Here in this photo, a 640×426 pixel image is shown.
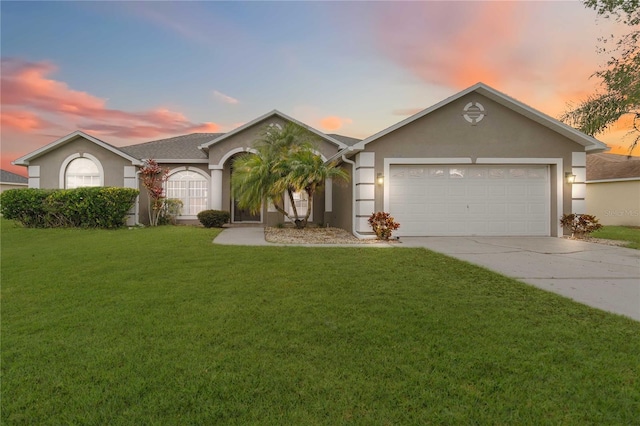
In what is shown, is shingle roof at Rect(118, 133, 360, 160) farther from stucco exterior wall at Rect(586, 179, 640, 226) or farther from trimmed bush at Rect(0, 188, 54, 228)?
stucco exterior wall at Rect(586, 179, 640, 226)

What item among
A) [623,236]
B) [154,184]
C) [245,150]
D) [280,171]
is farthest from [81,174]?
[623,236]

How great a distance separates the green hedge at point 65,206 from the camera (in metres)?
13.2

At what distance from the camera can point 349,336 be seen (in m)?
3.44

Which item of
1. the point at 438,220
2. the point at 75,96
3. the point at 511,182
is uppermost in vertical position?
the point at 75,96

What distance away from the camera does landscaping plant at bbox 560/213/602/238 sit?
1116 cm

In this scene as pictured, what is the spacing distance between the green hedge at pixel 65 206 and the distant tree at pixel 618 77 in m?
20.9

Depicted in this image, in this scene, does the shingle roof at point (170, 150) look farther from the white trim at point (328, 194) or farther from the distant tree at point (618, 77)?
the distant tree at point (618, 77)

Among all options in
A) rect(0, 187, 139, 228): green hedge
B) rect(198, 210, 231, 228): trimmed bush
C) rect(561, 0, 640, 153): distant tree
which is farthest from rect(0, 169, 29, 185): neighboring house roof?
rect(561, 0, 640, 153): distant tree

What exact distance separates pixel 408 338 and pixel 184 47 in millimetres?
14412

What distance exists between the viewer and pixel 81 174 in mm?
15250

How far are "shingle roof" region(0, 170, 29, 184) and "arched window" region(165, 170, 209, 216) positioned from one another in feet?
66.9

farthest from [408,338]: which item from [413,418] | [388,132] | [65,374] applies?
[388,132]

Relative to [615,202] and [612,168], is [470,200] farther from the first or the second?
[612,168]

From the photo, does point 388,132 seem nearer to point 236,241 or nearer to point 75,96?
point 236,241
